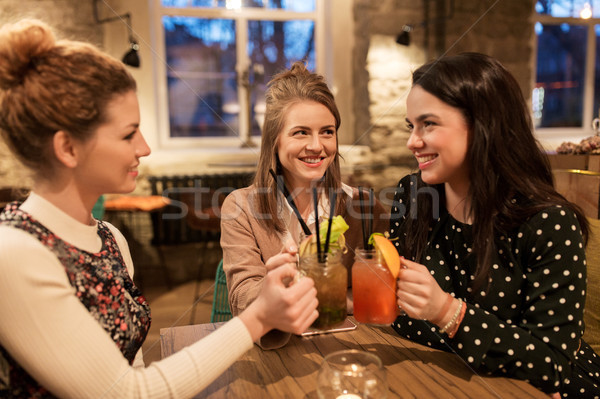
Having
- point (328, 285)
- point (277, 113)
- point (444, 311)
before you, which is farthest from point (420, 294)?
point (277, 113)

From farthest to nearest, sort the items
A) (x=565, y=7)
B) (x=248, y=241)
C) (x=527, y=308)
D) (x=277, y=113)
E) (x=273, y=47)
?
(x=565, y=7), (x=273, y=47), (x=277, y=113), (x=248, y=241), (x=527, y=308)

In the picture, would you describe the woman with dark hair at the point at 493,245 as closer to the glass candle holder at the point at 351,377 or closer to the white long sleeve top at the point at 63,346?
the glass candle holder at the point at 351,377

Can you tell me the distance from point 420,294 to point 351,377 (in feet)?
0.89

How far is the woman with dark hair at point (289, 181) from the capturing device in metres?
1.65

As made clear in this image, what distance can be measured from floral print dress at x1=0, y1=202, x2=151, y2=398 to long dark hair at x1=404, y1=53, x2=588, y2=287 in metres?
0.87

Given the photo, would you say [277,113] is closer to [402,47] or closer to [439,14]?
[402,47]

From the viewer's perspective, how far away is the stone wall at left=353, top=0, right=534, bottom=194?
15.1 ft

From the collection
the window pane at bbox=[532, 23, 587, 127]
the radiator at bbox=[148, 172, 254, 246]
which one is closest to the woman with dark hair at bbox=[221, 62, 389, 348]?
the radiator at bbox=[148, 172, 254, 246]

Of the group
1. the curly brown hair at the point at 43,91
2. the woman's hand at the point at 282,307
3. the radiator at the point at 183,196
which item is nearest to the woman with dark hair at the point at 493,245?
the woman's hand at the point at 282,307

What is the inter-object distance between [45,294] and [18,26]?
1.78 ft

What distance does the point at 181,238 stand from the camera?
15.1 feet

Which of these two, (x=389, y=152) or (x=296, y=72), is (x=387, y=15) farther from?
(x=296, y=72)

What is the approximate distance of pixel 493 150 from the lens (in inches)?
48.5

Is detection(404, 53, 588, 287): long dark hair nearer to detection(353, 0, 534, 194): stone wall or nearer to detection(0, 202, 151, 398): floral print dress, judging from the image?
detection(0, 202, 151, 398): floral print dress
